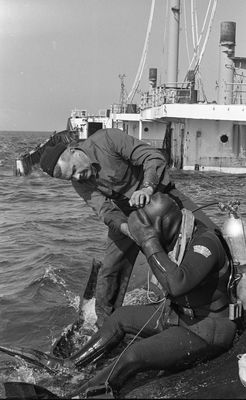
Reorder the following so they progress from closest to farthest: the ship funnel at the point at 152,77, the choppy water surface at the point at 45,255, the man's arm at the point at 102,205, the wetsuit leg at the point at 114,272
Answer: the man's arm at the point at 102,205 → the wetsuit leg at the point at 114,272 → the choppy water surface at the point at 45,255 → the ship funnel at the point at 152,77

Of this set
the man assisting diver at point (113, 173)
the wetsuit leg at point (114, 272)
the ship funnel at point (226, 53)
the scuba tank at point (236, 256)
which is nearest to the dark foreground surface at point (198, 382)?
the scuba tank at point (236, 256)

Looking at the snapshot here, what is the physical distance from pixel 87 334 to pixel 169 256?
6.72 feet

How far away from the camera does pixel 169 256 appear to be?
4.05 metres

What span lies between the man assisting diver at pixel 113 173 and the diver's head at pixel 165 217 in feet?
1.73

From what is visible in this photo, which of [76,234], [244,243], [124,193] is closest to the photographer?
[244,243]

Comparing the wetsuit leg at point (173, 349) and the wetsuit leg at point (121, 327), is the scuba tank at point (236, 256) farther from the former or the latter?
the wetsuit leg at point (121, 327)

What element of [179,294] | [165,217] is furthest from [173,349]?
[165,217]

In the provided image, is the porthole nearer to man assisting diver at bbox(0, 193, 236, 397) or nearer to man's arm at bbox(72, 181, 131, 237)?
man's arm at bbox(72, 181, 131, 237)

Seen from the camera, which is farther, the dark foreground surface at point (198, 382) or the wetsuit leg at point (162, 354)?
the wetsuit leg at point (162, 354)

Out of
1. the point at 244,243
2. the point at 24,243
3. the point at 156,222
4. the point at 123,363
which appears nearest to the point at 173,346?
the point at 123,363

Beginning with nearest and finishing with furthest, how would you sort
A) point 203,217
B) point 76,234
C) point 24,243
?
point 203,217, point 24,243, point 76,234

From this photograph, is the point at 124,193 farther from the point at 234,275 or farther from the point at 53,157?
the point at 234,275

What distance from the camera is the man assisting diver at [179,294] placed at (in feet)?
12.6

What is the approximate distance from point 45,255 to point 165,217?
647 centimetres
